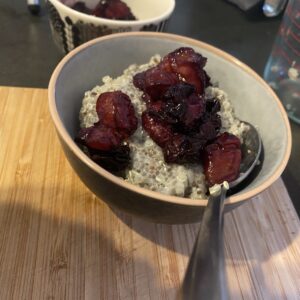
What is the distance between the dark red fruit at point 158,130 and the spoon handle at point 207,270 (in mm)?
182

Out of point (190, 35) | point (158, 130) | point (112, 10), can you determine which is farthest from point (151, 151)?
point (190, 35)

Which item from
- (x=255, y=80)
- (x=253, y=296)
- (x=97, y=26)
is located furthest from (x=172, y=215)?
(x=97, y=26)

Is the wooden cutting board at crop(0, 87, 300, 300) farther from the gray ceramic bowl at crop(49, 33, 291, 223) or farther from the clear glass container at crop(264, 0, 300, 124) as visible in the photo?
the clear glass container at crop(264, 0, 300, 124)

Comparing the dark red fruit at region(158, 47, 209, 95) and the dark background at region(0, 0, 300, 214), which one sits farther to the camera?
the dark background at region(0, 0, 300, 214)

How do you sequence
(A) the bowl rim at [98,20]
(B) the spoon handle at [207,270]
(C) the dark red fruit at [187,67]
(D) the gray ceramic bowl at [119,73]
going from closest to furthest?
(B) the spoon handle at [207,270] → (D) the gray ceramic bowl at [119,73] → (C) the dark red fruit at [187,67] → (A) the bowl rim at [98,20]

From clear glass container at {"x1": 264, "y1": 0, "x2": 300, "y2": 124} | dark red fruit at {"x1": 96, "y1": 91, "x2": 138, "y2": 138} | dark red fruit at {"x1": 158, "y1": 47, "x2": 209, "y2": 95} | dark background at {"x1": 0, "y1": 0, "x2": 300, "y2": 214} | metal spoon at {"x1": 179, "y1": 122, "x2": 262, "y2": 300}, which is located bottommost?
dark background at {"x1": 0, "y1": 0, "x2": 300, "y2": 214}

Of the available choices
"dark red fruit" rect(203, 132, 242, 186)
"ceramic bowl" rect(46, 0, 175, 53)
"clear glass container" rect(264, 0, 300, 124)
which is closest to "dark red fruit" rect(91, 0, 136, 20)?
"ceramic bowl" rect(46, 0, 175, 53)

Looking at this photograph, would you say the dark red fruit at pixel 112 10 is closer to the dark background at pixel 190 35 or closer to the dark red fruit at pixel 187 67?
the dark background at pixel 190 35

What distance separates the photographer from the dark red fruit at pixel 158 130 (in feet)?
1.91

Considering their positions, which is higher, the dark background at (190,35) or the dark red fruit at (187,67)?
the dark red fruit at (187,67)

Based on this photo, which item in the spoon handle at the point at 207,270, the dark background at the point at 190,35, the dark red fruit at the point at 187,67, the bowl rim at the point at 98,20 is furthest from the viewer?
the dark background at the point at 190,35

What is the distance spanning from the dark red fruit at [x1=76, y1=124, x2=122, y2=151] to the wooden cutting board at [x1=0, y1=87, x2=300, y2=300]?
0.46ft

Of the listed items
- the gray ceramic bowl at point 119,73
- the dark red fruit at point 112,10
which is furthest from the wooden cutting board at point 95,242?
the dark red fruit at point 112,10

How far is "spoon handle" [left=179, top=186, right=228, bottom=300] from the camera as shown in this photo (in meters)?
0.39
